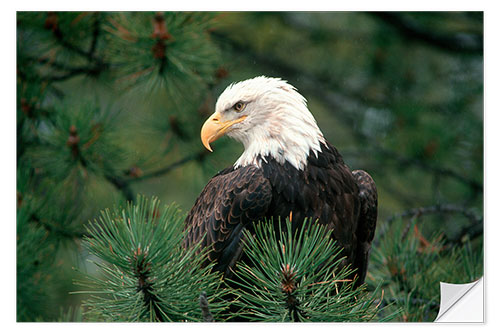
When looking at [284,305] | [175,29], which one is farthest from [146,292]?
[175,29]

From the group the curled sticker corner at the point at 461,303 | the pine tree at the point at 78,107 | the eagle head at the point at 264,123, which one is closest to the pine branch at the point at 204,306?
the eagle head at the point at 264,123

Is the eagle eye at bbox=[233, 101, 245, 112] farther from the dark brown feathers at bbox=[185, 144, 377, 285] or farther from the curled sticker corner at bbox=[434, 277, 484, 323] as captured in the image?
the curled sticker corner at bbox=[434, 277, 484, 323]

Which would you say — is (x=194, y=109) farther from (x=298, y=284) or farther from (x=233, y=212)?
(x=298, y=284)

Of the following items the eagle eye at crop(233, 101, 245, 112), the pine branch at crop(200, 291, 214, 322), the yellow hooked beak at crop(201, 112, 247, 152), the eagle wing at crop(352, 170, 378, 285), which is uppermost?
the eagle eye at crop(233, 101, 245, 112)

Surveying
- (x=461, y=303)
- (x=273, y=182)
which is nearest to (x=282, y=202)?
(x=273, y=182)

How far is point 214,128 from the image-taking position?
2.46 meters

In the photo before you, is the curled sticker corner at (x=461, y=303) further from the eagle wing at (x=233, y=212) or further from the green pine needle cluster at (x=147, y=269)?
the green pine needle cluster at (x=147, y=269)

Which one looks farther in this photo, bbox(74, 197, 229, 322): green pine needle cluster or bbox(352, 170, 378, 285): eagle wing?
bbox(352, 170, 378, 285): eagle wing

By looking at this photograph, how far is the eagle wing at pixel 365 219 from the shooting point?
101 inches

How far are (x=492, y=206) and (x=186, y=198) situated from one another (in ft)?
5.42

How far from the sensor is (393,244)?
2838 mm

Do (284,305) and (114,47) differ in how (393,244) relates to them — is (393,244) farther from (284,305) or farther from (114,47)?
(114,47)

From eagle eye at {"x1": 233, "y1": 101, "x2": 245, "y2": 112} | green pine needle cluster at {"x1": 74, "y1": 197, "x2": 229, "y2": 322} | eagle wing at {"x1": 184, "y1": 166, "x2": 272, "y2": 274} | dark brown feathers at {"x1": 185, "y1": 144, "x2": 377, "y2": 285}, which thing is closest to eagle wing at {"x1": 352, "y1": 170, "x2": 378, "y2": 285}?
dark brown feathers at {"x1": 185, "y1": 144, "x2": 377, "y2": 285}

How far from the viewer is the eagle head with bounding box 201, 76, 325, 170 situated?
8.06ft
